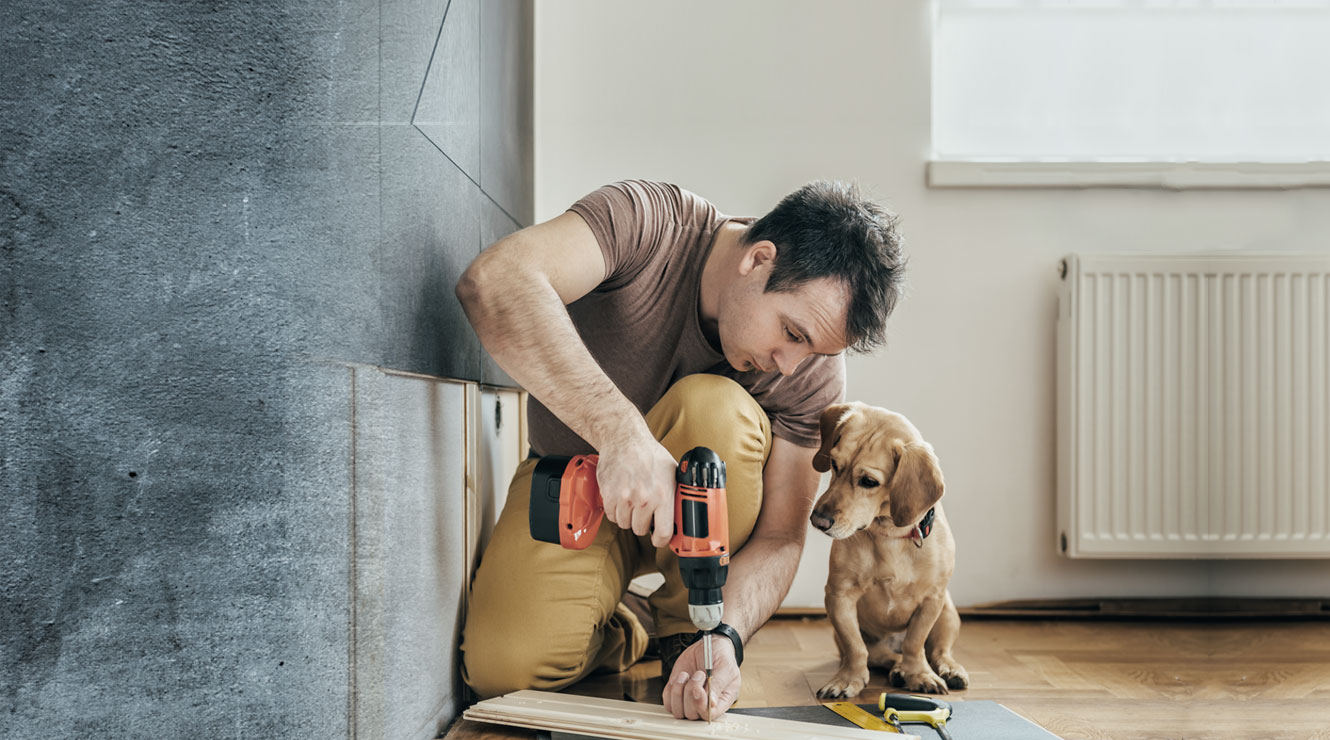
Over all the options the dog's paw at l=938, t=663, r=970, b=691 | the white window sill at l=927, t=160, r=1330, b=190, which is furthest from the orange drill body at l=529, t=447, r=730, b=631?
the white window sill at l=927, t=160, r=1330, b=190

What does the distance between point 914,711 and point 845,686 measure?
0.63ft

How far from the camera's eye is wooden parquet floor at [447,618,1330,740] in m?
1.47

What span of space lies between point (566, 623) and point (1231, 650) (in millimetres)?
1634

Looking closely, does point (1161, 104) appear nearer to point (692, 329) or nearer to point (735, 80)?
point (735, 80)

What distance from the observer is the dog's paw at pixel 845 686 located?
1.56 m

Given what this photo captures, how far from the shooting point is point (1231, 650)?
6.70 ft

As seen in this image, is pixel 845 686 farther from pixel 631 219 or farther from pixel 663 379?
pixel 631 219

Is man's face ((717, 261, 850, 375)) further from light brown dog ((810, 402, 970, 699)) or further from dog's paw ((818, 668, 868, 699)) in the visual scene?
dog's paw ((818, 668, 868, 699))

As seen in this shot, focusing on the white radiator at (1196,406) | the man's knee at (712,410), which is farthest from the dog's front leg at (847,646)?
the white radiator at (1196,406)

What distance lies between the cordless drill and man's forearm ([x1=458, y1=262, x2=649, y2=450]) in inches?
3.2

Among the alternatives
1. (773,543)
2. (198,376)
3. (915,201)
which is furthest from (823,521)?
(915,201)

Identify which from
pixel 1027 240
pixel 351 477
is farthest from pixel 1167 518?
pixel 351 477

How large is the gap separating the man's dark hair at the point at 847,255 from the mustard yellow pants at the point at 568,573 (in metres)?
0.24

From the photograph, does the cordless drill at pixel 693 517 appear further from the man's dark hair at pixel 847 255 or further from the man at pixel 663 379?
the man's dark hair at pixel 847 255
